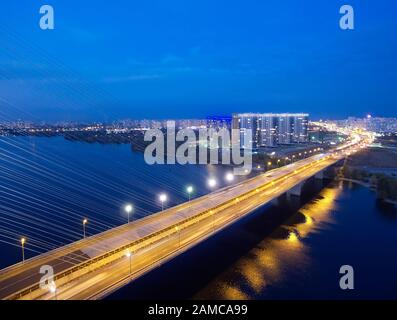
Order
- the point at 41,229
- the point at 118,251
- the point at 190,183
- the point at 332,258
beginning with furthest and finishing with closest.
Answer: the point at 190,183 → the point at 41,229 → the point at 332,258 → the point at 118,251

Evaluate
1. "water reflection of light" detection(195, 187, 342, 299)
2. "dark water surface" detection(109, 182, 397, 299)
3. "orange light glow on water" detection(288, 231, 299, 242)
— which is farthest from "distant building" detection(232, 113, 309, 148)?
"water reflection of light" detection(195, 187, 342, 299)

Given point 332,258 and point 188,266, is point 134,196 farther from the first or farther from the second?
point 332,258

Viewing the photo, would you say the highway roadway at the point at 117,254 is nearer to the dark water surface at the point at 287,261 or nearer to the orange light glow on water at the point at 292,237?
the dark water surface at the point at 287,261

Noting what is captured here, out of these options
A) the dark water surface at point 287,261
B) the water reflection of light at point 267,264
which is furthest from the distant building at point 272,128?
the water reflection of light at point 267,264

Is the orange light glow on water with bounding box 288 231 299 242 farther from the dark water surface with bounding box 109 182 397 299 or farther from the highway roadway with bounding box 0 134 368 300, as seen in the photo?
the highway roadway with bounding box 0 134 368 300

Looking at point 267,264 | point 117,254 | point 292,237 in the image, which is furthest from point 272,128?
point 117,254

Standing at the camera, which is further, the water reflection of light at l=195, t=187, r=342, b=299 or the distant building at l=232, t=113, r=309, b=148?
the distant building at l=232, t=113, r=309, b=148
